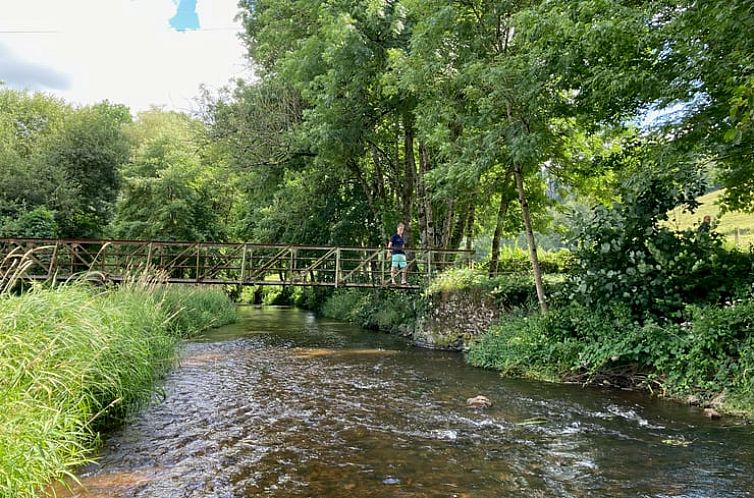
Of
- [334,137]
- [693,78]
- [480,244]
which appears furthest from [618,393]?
[480,244]

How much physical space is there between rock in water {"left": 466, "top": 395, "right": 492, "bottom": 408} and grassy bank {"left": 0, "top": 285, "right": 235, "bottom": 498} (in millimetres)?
3895

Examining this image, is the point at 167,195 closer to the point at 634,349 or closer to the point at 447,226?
the point at 447,226

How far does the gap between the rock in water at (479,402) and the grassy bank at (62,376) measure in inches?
153

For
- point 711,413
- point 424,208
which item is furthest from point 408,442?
point 424,208

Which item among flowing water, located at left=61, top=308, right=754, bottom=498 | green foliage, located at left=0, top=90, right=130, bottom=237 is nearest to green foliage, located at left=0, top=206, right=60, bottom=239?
green foliage, located at left=0, top=90, right=130, bottom=237

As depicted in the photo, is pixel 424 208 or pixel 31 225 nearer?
pixel 424 208

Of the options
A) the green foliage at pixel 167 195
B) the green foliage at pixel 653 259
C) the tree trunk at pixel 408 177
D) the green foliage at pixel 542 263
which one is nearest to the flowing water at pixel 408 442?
the green foliage at pixel 653 259

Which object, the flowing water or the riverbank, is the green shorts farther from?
the flowing water

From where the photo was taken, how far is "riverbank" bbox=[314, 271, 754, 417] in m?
7.08

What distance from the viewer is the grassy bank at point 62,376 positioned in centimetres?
332

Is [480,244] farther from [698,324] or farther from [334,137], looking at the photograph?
[698,324]

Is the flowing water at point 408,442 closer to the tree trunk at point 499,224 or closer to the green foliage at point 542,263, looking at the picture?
the tree trunk at point 499,224

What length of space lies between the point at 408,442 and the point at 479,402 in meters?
1.91

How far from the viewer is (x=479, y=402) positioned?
7.00 m
